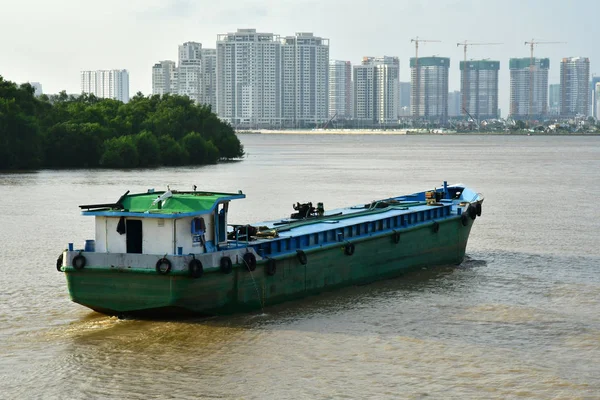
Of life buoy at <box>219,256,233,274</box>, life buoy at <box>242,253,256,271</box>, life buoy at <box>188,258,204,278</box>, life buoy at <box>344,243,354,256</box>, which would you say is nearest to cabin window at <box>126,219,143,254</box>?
life buoy at <box>188,258,204,278</box>

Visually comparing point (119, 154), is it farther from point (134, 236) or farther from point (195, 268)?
point (195, 268)

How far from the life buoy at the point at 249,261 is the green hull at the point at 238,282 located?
0.46 feet

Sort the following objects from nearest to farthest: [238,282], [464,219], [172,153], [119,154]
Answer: [238,282] → [464,219] → [119,154] → [172,153]

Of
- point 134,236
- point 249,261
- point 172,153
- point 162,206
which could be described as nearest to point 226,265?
point 249,261

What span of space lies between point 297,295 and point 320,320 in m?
1.55

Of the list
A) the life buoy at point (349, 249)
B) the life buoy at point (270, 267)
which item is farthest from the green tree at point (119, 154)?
the life buoy at point (270, 267)

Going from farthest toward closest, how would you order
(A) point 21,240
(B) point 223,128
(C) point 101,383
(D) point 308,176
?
(B) point 223,128
(D) point 308,176
(A) point 21,240
(C) point 101,383

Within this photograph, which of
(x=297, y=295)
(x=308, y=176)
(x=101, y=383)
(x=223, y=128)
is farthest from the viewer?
(x=223, y=128)

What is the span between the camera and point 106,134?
271 ft

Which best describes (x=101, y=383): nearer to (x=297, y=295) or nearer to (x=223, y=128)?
(x=297, y=295)

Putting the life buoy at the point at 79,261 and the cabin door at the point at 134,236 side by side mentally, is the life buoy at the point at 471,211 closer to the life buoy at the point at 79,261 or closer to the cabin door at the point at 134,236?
the cabin door at the point at 134,236

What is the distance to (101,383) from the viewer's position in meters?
16.7

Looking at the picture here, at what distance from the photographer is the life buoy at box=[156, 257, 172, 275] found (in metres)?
19.2

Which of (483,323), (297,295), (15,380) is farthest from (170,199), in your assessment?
(483,323)
